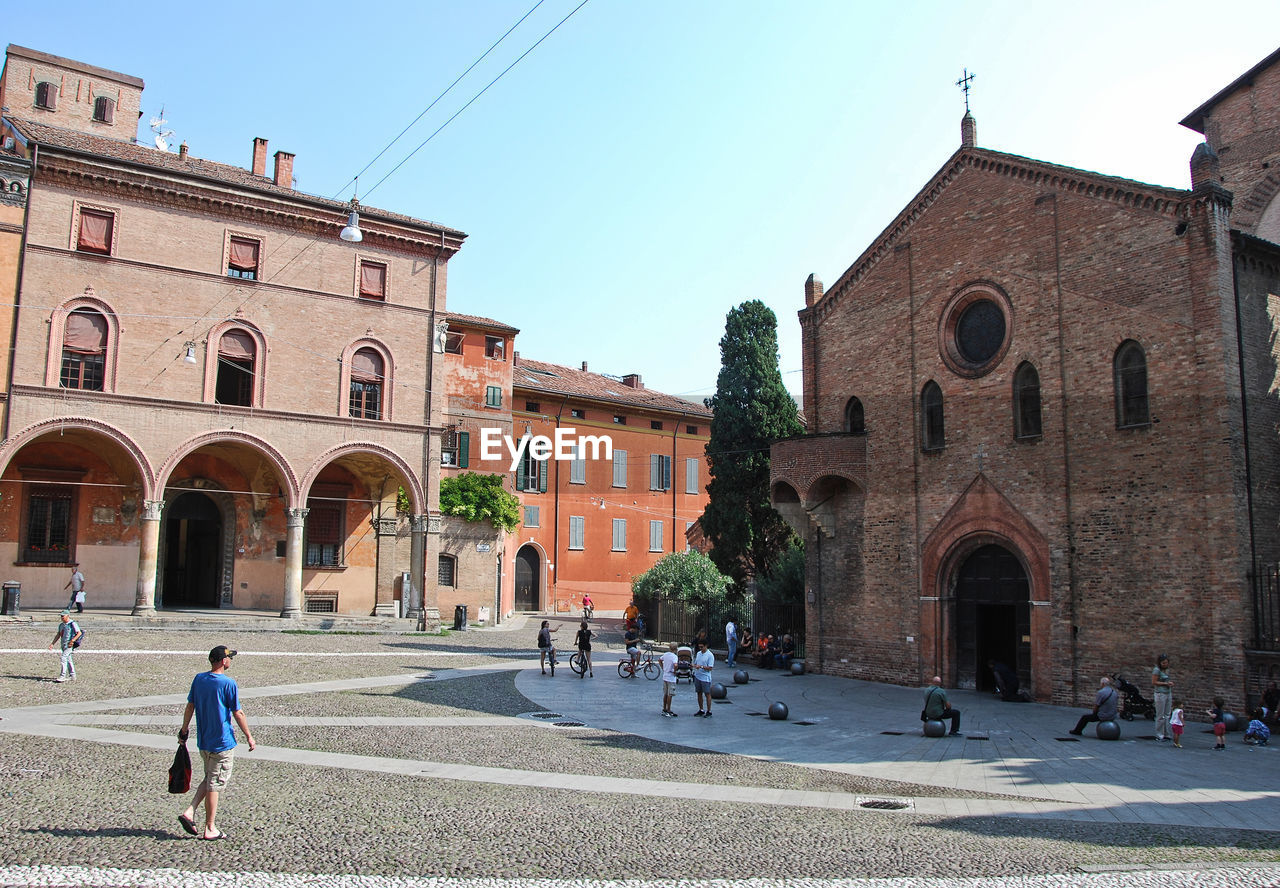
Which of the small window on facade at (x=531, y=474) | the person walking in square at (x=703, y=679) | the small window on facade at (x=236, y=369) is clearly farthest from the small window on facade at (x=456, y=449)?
the person walking in square at (x=703, y=679)

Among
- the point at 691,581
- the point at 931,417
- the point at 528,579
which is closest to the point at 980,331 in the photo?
the point at 931,417

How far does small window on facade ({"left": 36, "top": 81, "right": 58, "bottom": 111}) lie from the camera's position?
106 ft

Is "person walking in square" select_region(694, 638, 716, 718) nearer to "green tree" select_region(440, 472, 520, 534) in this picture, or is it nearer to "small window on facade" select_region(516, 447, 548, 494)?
"green tree" select_region(440, 472, 520, 534)

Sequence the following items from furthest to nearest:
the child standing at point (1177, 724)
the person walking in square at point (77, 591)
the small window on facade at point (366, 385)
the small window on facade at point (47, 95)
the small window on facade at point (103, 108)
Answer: the small window on facade at point (103, 108) < the small window on facade at point (47, 95) < the small window on facade at point (366, 385) < the person walking in square at point (77, 591) < the child standing at point (1177, 724)

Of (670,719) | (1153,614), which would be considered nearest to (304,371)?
(670,719)

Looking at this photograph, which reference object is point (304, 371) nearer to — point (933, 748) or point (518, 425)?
point (518, 425)

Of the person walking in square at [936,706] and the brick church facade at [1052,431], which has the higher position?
the brick church facade at [1052,431]

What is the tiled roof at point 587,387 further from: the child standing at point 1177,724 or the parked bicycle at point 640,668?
the child standing at point 1177,724

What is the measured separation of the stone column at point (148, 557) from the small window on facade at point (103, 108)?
15288 mm

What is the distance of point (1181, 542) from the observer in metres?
17.1

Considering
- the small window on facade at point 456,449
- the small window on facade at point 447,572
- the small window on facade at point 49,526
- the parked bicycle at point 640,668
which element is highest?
the small window on facade at point 456,449

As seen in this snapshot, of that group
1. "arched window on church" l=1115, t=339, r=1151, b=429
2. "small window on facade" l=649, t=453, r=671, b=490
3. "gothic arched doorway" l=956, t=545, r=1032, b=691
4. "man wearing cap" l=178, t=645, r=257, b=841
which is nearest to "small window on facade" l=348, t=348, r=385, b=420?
"small window on facade" l=649, t=453, r=671, b=490

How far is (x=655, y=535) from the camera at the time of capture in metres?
48.5

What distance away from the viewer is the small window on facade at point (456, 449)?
39.2 metres
